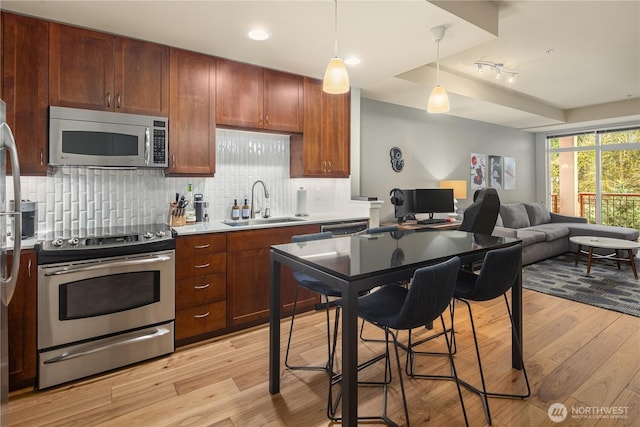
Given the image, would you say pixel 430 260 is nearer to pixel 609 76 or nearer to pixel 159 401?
pixel 159 401

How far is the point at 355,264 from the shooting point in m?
1.63

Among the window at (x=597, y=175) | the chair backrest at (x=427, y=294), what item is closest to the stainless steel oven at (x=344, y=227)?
the chair backrest at (x=427, y=294)

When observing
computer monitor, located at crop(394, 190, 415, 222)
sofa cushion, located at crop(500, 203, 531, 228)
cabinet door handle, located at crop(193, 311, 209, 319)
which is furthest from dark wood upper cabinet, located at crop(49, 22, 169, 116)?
sofa cushion, located at crop(500, 203, 531, 228)

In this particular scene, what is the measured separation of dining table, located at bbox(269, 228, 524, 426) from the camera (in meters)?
1.43

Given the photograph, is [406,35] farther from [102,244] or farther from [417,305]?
[102,244]

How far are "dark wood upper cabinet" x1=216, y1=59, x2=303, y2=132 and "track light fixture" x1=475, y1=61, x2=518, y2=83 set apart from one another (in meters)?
2.21

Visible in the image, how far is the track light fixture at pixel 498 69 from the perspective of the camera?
4.02m

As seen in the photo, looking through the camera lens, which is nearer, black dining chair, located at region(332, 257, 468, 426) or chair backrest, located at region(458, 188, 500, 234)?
black dining chair, located at region(332, 257, 468, 426)

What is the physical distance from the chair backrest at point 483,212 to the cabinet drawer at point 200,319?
2.12m

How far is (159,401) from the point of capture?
201 centimetres

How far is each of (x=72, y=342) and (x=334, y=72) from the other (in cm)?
238

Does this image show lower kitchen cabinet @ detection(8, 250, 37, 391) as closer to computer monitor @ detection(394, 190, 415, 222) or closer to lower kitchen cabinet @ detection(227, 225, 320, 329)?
lower kitchen cabinet @ detection(227, 225, 320, 329)

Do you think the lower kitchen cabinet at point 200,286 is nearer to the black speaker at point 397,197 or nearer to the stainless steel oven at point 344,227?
the stainless steel oven at point 344,227

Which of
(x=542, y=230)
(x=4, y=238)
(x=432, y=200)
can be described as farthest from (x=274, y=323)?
(x=542, y=230)
